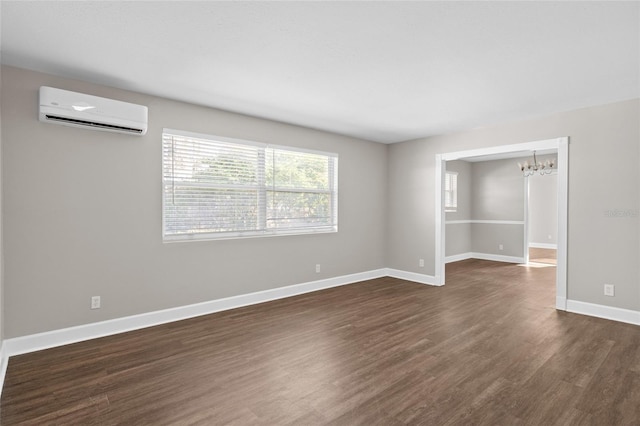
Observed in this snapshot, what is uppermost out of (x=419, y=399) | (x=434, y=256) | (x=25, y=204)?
(x=25, y=204)

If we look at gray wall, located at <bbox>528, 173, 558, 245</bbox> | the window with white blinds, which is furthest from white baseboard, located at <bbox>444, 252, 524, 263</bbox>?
the window with white blinds

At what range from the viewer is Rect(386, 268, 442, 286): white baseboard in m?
5.61

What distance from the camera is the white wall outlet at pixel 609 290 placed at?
3.81m

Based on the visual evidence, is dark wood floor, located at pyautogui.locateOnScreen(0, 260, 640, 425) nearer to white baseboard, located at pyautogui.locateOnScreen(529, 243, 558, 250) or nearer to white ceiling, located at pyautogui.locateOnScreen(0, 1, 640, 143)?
white ceiling, located at pyautogui.locateOnScreen(0, 1, 640, 143)

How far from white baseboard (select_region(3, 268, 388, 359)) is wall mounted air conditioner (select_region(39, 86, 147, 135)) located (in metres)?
1.89

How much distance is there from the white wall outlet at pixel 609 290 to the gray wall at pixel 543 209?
6.56 m

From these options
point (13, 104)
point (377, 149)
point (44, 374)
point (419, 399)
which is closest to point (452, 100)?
point (377, 149)

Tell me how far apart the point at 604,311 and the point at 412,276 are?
2607mm

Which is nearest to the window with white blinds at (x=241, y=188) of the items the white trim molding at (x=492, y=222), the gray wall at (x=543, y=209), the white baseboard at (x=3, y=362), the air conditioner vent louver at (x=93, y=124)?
the air conditioner vent louver at (x=93, y=124)

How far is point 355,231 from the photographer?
18.9 feet

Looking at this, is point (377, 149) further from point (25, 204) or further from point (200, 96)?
point (25, 204)

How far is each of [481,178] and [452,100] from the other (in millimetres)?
5584

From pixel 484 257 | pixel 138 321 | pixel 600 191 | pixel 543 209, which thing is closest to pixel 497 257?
pixel 484 257

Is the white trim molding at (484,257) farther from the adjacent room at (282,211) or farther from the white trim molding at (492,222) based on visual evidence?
the adjacent room at (282,211)
